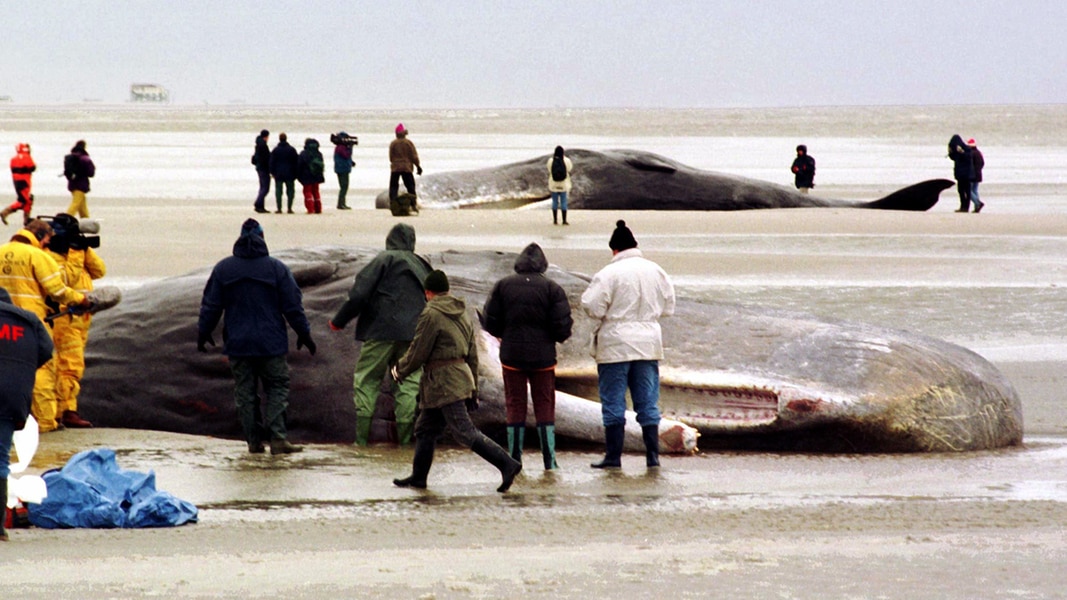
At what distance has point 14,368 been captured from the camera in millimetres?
6641

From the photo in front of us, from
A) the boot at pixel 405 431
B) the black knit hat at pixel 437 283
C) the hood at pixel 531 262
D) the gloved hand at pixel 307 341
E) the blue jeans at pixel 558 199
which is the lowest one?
the boot at pixel 405 431

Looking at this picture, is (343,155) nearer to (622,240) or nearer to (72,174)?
(72,174)

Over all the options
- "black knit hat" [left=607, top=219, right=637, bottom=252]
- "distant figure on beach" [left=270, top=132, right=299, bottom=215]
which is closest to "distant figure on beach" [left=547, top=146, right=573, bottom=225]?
"distant figure on beach" [left=270, top=132, right=299, bottom=215]

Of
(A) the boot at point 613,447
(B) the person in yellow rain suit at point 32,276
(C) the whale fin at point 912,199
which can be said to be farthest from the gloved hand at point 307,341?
(C) the whale fin at point 912,199

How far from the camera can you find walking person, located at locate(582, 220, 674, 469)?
883 centimetres

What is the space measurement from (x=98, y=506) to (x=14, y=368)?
33.0 inches

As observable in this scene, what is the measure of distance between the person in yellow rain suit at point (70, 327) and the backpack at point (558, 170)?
14683mm

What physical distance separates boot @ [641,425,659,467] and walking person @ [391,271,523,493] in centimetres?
103

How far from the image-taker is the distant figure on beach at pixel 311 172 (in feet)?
82.8

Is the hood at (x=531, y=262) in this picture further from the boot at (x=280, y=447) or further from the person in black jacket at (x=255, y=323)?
the boot at (x=280, y=447)

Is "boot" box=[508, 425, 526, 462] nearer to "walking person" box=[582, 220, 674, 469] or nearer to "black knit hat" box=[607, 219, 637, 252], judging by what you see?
"walking person" box=[582, 220, 674, 469]

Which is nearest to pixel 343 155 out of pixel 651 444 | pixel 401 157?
pixel 401 157

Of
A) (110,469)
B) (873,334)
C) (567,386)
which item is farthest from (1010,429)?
(110,469)

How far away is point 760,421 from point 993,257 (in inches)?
478
